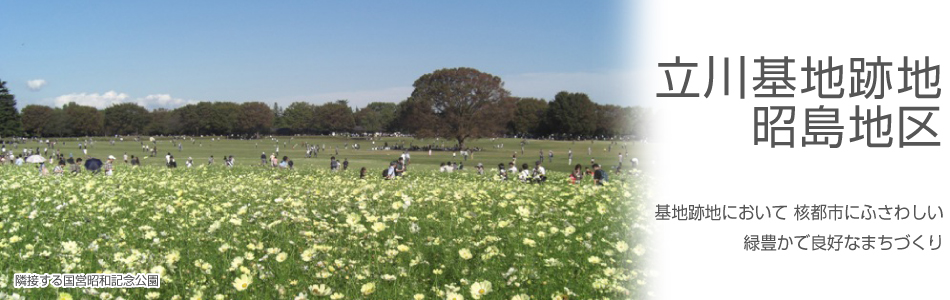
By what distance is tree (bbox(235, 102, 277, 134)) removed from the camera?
176 metres

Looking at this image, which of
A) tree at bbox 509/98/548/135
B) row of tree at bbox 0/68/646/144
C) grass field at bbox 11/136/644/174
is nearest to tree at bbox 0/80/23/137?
row of tree at bbox 0/68/646/144

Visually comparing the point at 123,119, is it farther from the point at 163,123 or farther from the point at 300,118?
the point at 300,118

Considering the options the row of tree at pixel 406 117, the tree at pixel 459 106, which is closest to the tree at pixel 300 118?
the row of tree at pixel 406 117

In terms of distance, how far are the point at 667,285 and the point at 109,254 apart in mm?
6367

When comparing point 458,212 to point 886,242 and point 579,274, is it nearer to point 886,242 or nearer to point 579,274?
point 579,274

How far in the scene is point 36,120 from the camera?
171m

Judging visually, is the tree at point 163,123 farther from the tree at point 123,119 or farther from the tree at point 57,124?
the tree at point 57,124

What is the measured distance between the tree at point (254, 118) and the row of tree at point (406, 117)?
26cm

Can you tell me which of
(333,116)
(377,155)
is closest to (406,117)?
(377,155)

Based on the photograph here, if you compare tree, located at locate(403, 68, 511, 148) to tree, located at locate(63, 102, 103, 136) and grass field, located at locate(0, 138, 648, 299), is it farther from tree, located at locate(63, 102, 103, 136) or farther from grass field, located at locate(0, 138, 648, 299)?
tree, located at locate(63, 102, 103, 136)

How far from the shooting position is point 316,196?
12641 mm

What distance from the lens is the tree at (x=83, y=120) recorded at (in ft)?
570

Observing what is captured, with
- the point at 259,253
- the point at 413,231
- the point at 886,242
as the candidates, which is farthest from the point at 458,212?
the point at 886,242

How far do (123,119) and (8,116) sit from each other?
7317 centimetres
